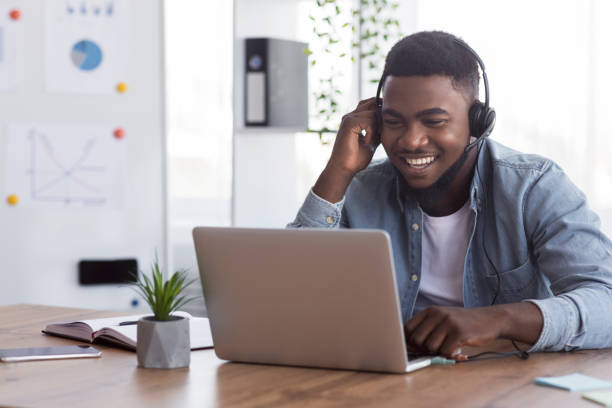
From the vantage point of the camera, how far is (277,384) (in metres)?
1.26

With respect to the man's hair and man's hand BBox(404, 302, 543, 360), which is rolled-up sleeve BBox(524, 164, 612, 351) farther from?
the man's hair

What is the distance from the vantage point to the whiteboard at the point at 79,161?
3137 millimetres

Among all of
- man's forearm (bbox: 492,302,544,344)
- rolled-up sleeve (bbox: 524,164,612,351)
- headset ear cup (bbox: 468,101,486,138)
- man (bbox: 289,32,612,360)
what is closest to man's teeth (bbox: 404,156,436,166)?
man (bbox: 289,32,612,360)

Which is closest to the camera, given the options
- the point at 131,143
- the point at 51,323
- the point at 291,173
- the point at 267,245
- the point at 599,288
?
the point at 267,245

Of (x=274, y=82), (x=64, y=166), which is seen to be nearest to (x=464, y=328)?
(x=274, y=82)

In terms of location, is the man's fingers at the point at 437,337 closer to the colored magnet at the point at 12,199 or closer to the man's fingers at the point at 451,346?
the man's fingers at the point at 451,346

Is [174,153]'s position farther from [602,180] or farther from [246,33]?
[602,180]

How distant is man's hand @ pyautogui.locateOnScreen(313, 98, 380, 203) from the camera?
189 cm

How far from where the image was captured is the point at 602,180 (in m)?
3.02

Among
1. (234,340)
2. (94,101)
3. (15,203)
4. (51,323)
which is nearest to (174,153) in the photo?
(94,101)

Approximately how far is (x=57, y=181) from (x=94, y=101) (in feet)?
1.06

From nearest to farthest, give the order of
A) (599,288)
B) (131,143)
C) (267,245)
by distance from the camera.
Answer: (267,245), (599,288), (131,143)

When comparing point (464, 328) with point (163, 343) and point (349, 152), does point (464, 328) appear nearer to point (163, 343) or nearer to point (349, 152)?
point (163, 343)

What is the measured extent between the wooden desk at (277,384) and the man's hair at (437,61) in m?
0.64
